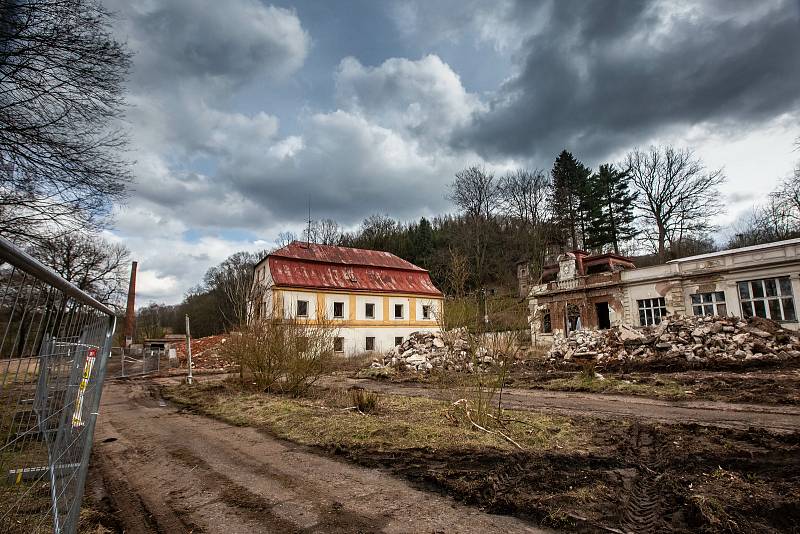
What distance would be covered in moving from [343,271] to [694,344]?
24690mm

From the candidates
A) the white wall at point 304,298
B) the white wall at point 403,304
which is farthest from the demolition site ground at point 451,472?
the white wall at point 403,304

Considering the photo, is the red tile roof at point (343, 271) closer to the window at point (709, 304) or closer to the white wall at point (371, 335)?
the white wall at point (371, 335)

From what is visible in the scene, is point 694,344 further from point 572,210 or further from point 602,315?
point 572,210

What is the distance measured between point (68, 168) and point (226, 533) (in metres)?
7.95

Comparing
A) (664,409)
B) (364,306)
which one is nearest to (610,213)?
(364,306)

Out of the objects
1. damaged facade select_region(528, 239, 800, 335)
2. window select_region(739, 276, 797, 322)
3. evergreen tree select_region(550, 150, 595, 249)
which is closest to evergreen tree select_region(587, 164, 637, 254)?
evergreen tree select_region(550, 150, 595, 249)

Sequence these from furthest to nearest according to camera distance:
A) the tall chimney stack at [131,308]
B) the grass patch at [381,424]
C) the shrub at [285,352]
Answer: the tall chimney stack at [131,308] → the shrub at [285,352] → the grass patch at [381,424]

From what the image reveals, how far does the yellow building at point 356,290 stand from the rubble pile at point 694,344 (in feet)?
40.5

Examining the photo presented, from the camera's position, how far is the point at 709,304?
2283 centimetres

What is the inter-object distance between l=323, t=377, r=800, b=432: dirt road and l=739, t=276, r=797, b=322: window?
1572 centimetres

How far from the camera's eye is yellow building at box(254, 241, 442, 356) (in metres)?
30.5

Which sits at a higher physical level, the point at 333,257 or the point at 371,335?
the point at 333,257

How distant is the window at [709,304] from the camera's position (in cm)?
2227

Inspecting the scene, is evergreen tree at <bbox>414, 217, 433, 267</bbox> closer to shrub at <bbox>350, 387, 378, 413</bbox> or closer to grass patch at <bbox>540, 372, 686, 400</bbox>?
grass patch at <bbox>540, 372, 686, 400</bbox>
